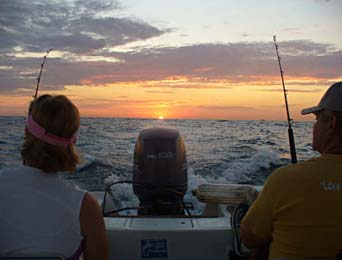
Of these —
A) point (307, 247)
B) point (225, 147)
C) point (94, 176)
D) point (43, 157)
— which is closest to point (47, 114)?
point (43, 157)

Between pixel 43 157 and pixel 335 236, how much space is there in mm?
1317

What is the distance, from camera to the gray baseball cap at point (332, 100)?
1.93 metres

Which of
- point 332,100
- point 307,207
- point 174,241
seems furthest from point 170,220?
point 332,100

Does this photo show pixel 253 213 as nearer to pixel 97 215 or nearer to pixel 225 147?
pixel 97 215

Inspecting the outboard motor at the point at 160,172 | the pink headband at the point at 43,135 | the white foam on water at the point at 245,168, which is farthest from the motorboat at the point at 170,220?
the white foam on water at the point at 245,168

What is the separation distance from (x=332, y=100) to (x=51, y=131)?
1.31 meters

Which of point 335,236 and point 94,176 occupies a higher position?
point 335,236

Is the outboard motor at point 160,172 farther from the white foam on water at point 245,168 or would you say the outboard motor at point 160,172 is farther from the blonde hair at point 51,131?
the white foam on water at point 245,168

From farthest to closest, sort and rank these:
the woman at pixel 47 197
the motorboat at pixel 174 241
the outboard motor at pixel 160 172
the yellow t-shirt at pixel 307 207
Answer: the outboard motor at pixel 160 172
the motorboat at pixel 174 241
the yellow t-shirt at pixel 307 207
the woman at pixel 47 197

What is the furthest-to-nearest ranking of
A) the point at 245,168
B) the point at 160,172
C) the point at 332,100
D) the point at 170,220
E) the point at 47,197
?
the point at 245,168
the point at 160,172
the point at 170,220
the point at 332,100
the point at 47,197

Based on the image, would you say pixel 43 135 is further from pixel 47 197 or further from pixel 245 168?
pixel 245 168

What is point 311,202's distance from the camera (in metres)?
1.80

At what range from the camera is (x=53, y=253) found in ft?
5.42

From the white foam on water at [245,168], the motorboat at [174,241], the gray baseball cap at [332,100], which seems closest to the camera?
the gray baseball cap at [332,100]
